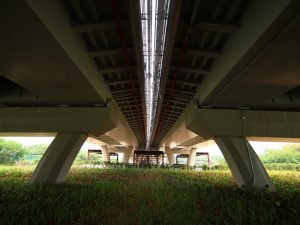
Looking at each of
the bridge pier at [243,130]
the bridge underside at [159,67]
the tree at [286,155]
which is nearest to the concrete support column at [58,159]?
the bridge underside at [159,67]

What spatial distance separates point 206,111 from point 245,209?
582cm

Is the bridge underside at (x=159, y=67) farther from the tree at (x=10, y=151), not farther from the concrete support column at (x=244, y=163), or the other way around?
the tree at (x=10, y=151)

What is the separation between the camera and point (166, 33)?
255 inches

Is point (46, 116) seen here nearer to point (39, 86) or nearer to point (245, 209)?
point (39, 86)

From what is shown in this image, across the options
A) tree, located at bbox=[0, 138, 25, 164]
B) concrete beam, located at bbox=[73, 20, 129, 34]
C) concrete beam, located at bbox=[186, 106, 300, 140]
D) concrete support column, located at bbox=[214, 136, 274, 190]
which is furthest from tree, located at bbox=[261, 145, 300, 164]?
concrete beam, located at bbox=[73, 20, 129, 34]

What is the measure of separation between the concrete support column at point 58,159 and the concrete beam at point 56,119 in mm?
536

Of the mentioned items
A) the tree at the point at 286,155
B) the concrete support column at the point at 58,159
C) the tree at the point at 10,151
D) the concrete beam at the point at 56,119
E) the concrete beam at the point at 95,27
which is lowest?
the concrete support column at the point at 58,159

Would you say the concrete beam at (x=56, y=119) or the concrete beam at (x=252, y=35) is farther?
the concrete beam at (x=56, y=119)

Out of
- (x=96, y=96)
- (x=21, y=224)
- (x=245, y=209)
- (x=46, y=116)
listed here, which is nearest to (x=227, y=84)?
(x=245, y=209)

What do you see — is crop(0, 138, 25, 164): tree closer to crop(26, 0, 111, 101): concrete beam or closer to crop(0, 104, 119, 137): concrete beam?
crop(0, 104, 119, 137): concrete beam

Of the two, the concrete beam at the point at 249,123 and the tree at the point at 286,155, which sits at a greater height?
the tree at the point at 286,155

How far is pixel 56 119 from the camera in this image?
14.4 meters

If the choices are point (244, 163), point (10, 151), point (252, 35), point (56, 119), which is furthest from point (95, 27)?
point (10, 151)

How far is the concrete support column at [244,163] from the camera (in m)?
13.2
